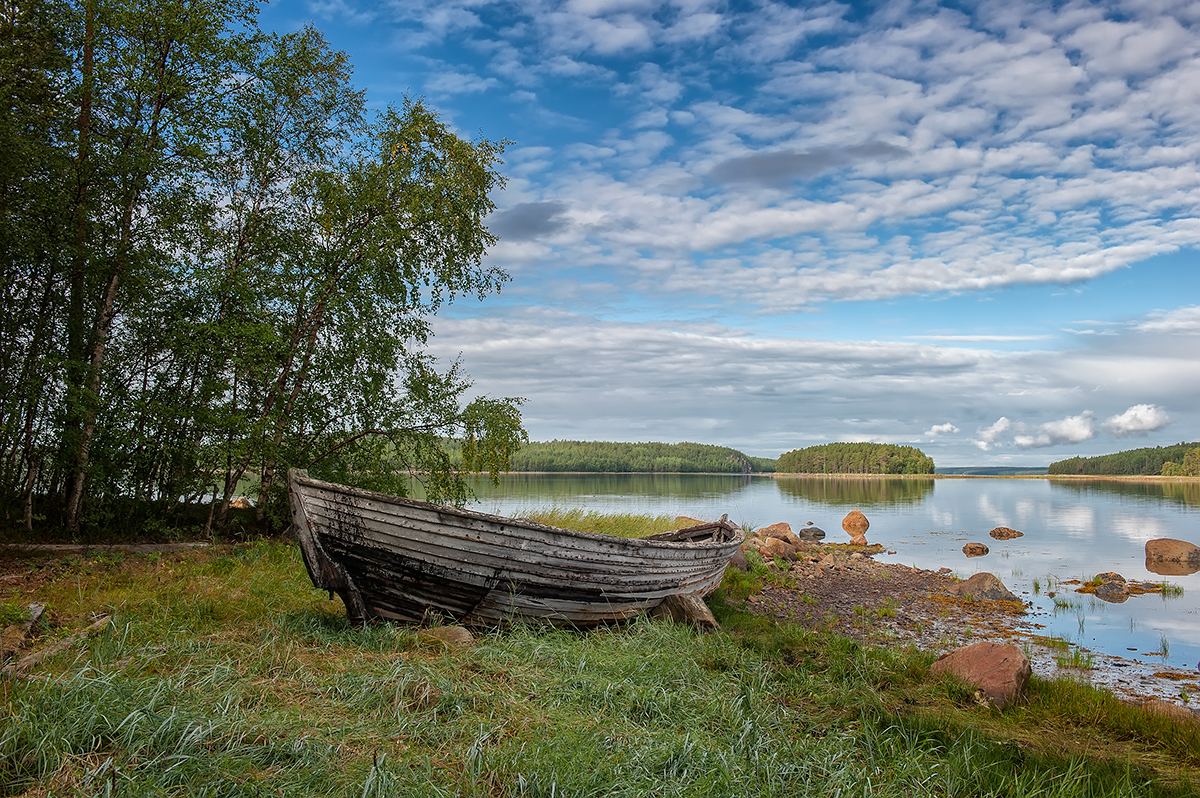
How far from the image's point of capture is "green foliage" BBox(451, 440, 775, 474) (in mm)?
91000

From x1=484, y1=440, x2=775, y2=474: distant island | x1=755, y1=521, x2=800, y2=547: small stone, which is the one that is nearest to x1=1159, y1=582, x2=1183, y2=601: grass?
x1=755, y1=521, x2=800, y2=547: small stone

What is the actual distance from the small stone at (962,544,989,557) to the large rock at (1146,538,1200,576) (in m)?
4.22

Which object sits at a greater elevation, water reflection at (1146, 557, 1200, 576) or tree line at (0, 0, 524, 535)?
tree line at (0, 0, 524, 535)

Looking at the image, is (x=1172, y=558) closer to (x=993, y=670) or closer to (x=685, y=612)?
(x=993, y=670)

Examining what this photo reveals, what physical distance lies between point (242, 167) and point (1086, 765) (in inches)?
584

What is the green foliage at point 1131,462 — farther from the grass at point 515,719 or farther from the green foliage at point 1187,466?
the grass at point 515,719

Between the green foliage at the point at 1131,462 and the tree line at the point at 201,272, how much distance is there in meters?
114

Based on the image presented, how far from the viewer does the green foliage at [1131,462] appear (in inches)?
3922

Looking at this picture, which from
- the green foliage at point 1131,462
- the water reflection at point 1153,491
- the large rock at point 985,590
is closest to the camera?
the large rock at point 985,590

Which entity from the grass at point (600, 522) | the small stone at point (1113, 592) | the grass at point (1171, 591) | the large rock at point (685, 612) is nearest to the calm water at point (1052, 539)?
the grass at point (1171, 591)

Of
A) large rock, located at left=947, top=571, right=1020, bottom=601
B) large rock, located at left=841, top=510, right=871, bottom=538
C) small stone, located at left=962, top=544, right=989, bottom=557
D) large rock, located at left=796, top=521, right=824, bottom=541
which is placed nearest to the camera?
large rock, located at left=947, top=571, right=1020, bottom=601

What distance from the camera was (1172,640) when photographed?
37.8 feet

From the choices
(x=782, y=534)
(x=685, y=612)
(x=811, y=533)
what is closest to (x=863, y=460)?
(x=811, y=533)

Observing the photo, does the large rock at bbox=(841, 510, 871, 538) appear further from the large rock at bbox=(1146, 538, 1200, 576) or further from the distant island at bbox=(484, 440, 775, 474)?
the distant island at bbox=(484, 440, 775, 474)
